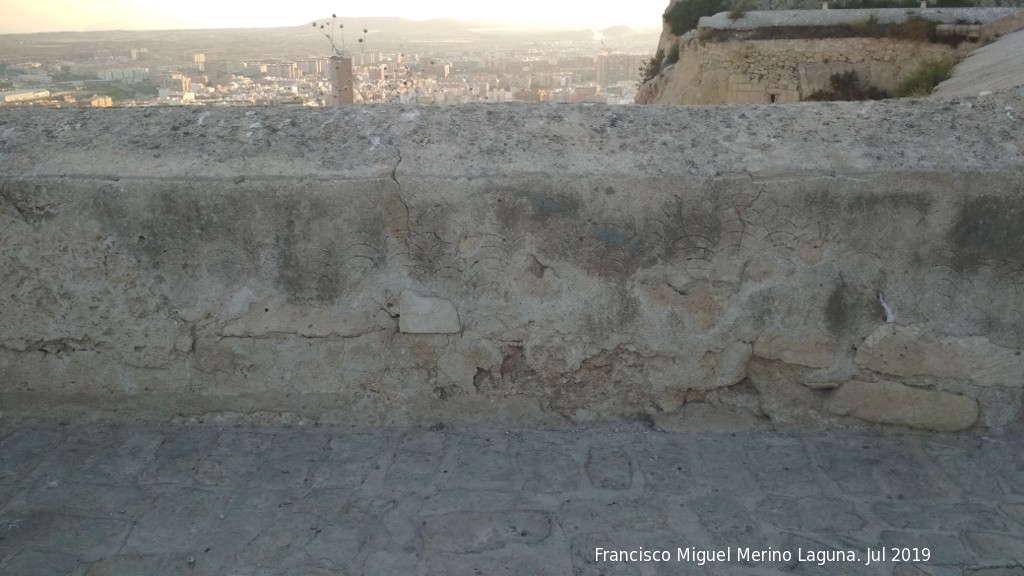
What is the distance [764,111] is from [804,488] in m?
1.21

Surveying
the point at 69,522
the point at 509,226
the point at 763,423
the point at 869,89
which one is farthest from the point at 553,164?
the point at 869,89

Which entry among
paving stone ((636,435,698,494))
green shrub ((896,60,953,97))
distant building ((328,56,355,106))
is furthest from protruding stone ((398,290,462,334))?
green shrub ((896,60,953,97))

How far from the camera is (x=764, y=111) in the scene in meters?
2.60

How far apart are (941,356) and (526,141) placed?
1.44m

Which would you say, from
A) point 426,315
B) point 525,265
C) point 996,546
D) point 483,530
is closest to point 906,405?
point 996,546

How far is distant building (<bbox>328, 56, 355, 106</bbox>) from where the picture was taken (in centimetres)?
737

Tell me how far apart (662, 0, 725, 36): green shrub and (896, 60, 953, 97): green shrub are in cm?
514

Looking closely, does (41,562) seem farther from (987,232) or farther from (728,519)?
(987,232)

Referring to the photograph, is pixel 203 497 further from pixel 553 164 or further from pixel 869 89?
pixel 869 89

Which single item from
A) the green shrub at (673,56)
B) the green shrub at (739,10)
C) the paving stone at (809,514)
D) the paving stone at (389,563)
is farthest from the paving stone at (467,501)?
the green shrub at (673,56)

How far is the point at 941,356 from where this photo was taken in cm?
242

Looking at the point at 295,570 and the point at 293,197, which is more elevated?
the point at 293,197

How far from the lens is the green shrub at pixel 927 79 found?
7.31m

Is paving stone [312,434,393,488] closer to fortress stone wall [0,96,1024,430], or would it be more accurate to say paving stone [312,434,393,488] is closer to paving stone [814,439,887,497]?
fortress stone wall [0,96,1024,430]
